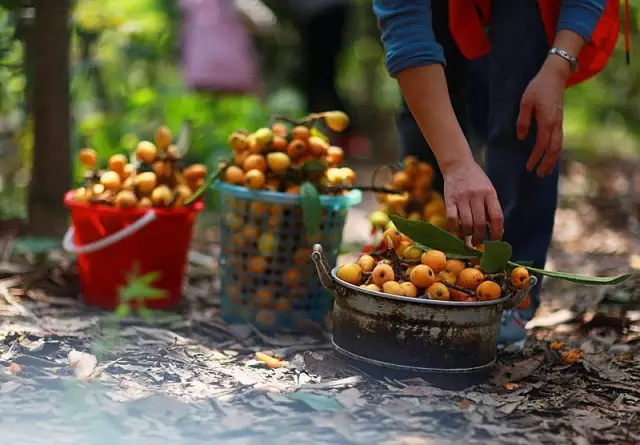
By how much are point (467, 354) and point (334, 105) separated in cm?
409

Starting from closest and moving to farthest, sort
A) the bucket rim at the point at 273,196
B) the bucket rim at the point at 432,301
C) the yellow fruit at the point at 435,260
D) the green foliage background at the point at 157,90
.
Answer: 1. the bucket rim at the point at 432,301
2. the yellow fruit at the point at 435,260
3. the bucket rim at the point at 273,196
4. the green foliage background at the point at 157,90

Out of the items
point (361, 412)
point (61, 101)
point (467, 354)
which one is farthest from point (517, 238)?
point (61, 101)

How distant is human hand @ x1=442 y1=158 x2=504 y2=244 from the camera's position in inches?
75.6

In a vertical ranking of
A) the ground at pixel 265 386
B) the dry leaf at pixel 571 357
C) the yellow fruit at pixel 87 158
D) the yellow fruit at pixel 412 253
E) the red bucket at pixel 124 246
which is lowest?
the ground at pixel 265 386

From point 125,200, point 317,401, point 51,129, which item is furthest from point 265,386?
point 51,129

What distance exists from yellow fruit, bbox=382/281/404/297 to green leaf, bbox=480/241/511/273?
198mm

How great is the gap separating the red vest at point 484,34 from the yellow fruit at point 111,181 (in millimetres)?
1036

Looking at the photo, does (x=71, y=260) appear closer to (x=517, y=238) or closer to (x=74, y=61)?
(x=517, y=238)

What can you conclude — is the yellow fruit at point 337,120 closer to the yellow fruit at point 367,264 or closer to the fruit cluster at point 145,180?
the fruit cluster at point 145,180

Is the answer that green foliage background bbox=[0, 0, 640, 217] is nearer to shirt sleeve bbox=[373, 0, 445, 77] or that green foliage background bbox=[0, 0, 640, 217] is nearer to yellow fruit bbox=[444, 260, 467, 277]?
shirt sleeve bbox=[373, 0, 445, 77]

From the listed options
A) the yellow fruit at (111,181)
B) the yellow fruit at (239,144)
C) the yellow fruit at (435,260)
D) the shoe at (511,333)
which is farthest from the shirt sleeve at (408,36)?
the yellow fruit at (111,181)

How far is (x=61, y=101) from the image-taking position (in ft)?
10.0

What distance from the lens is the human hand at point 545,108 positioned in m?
2.06

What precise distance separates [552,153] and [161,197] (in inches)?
42.7
